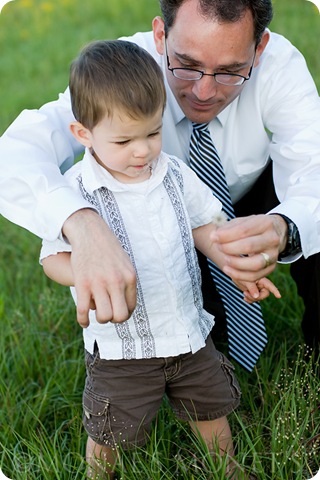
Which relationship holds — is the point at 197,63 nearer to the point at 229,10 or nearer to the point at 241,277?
the point at 229,10

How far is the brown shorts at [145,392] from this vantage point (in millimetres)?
2375

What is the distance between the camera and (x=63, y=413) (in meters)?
2.96

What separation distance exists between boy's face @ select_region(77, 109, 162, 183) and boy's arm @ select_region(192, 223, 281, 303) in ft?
0.95

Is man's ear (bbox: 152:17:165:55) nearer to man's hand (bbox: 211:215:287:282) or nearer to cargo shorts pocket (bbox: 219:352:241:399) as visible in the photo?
man's hand (bbox: 211:215:287:282)

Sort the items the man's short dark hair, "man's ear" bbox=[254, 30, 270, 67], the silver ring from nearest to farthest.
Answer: the silver ring < the man's short dark hair < "man's ear" bbox=[254, 30, 270, 67]

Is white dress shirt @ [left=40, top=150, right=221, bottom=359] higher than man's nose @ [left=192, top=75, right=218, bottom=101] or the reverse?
the reverse

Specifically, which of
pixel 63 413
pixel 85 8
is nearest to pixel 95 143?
pixel 63 413

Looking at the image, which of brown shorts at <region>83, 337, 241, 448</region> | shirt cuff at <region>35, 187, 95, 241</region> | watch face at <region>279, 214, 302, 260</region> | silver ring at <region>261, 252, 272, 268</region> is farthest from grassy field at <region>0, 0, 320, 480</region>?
shirt cuff at <region>35, 187, 95, 241</region>

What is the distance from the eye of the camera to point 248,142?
3090mm

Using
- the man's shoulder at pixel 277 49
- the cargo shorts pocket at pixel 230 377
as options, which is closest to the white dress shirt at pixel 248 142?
the man's shoulder at pixel 277 49

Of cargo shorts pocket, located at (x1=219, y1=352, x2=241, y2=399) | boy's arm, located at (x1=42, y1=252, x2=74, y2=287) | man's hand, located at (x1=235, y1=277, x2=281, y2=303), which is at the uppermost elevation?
boy's arm, located at (x1=42, y1=252, x2=74, y2=287)


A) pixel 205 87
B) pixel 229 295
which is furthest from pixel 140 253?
pixel 229 295

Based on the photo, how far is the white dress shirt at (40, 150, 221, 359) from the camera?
2258 mm

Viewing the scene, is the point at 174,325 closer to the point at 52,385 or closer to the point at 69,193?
the point at 69,193
